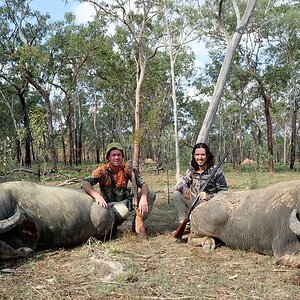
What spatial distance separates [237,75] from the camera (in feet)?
93.7

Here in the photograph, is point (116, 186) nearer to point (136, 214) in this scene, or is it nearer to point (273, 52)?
point (136, 214)

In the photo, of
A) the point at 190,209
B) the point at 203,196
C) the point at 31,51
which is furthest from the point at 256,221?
the point at 31,51

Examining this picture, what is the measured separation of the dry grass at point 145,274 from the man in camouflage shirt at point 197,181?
0.92 metres

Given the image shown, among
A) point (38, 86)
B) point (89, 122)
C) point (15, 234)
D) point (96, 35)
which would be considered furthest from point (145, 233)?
point (89, 122)

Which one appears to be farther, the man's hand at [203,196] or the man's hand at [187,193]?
the man's hand at [187,193]

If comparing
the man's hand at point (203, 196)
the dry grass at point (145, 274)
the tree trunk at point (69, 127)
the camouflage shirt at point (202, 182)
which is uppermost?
the tree trunk at point (69, 127)

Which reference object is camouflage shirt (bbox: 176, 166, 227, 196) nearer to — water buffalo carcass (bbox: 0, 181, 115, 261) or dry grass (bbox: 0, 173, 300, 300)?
dry grass (bbox: 0, 173, 300, 300)

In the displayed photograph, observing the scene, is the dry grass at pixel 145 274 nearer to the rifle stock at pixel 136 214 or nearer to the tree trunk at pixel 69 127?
the rifle stock at pixel 136 214

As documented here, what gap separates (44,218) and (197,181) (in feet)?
8.25

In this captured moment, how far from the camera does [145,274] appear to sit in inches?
182

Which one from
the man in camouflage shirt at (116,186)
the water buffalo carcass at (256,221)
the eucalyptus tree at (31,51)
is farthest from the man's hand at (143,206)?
the eucalyptus tree at (31,51)

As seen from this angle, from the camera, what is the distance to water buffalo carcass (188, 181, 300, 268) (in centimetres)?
497

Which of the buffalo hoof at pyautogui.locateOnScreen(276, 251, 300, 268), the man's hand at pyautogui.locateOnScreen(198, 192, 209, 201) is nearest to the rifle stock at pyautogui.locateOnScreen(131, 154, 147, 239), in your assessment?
the man's hand at pyautogui.locateOnScreen(198, 192, 209, 201)

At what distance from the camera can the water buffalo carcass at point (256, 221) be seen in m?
4.97
